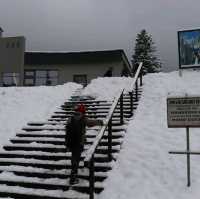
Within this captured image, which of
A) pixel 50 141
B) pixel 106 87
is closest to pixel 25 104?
pixel 106 87

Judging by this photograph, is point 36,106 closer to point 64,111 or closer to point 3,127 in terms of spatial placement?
point 64,111

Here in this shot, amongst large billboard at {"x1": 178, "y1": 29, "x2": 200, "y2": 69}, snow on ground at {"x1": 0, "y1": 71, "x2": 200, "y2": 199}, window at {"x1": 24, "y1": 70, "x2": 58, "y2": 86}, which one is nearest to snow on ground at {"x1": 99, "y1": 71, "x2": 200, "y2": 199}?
snow on ground at {"x1": 0, "y1": 71, "x2": 200, "y2": 199}

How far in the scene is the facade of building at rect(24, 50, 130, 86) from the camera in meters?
40.4

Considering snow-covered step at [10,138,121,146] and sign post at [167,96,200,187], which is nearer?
sign post at [167,96,200,187]

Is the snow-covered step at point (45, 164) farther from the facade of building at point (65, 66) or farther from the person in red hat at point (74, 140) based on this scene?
the facade of building at point (65, 66)

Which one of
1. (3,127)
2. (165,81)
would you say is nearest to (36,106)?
(3,127)

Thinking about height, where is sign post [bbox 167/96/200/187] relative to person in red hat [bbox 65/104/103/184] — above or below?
above

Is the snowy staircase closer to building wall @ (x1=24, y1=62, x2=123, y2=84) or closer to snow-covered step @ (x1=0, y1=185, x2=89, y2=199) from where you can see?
snow-covered step @ (x1=0, y1=185, x2=89, y2=199)

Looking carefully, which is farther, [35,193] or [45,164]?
[45,164]

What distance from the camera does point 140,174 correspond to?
9508 mm

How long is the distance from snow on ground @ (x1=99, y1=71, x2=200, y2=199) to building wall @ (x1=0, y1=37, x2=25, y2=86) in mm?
27254

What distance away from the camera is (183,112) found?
9.34 meters

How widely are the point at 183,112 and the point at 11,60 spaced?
32.8 metres

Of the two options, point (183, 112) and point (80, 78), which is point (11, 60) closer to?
point (80, 78)
